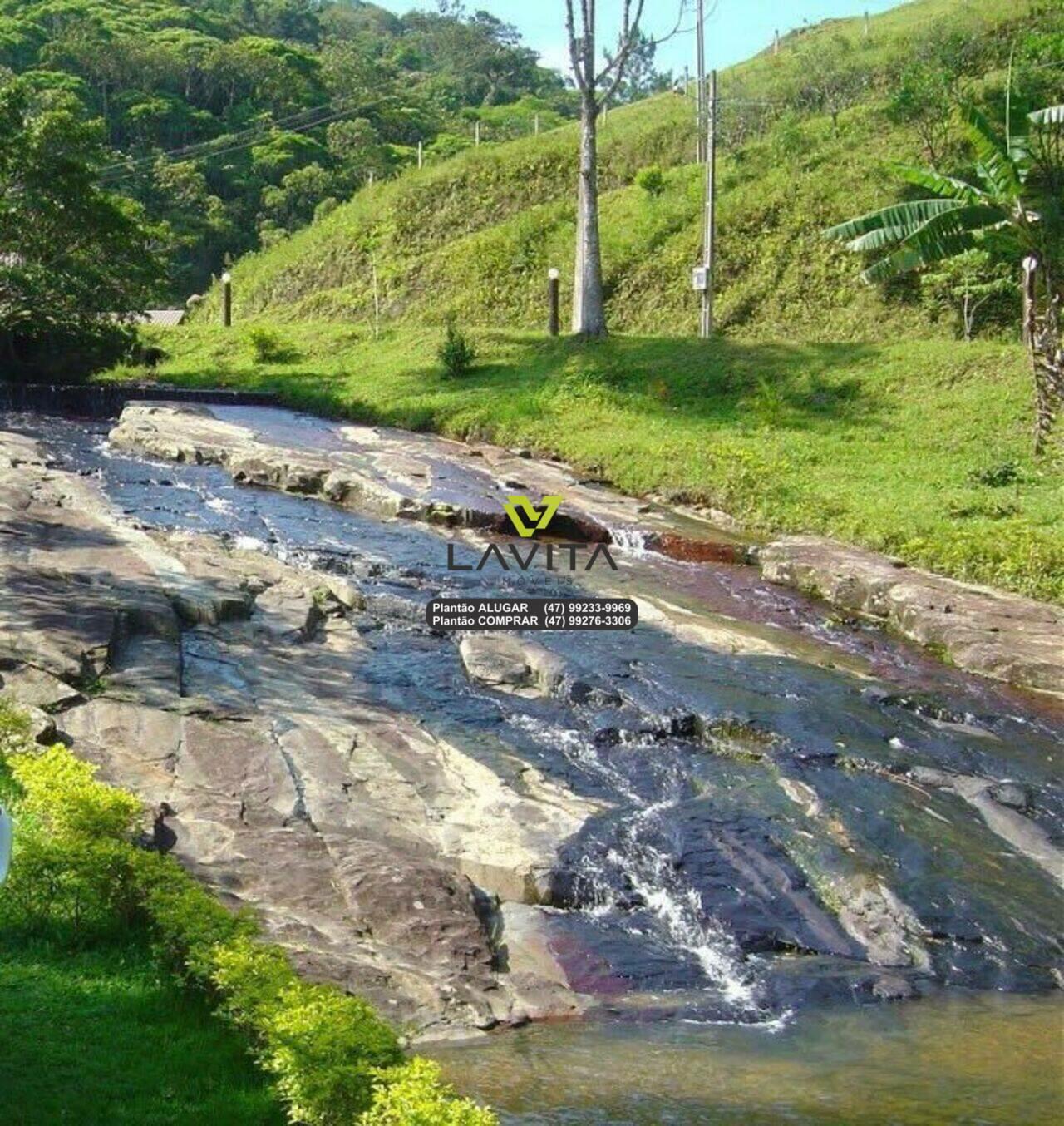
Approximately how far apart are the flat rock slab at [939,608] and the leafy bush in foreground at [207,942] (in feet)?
28.3

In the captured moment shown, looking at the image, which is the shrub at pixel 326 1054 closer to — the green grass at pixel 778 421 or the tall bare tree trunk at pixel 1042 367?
the green grass at pixel 778 421

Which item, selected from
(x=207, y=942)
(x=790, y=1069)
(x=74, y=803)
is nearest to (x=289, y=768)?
(x=74, y=803)

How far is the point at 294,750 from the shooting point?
9867mm

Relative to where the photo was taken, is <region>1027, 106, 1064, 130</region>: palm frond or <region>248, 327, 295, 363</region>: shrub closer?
<region>1027, 106, 1064, 130</region>: palm frond

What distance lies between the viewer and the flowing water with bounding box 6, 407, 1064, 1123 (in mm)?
6254

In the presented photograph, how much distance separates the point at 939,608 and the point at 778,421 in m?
8.98

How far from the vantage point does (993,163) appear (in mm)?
19453

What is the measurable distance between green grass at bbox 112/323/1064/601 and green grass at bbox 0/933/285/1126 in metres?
11.5

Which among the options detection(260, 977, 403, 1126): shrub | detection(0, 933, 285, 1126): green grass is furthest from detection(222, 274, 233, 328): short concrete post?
detection(260, 977, 403, 1126): shrub

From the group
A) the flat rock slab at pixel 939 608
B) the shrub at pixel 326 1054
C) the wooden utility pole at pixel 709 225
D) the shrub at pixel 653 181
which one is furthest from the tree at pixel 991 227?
the shrub at pixel 326 1054

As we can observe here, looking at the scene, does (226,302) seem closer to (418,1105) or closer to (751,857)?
(751,857)

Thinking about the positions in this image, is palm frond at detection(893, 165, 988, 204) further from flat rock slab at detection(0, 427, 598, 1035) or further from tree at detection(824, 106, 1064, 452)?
flat rock slab at detection(0, 427, 598, 1035)

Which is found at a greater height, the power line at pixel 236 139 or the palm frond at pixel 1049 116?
the power line at pixel 236 139

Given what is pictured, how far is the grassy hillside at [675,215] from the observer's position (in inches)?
1308
